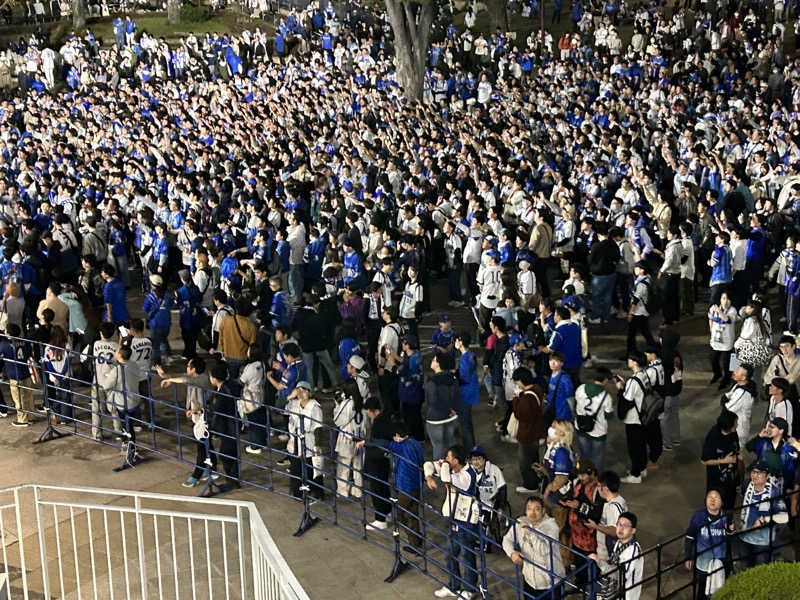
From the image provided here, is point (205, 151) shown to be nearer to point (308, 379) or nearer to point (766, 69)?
point (308, 379)

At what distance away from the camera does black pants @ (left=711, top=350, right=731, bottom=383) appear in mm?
13359

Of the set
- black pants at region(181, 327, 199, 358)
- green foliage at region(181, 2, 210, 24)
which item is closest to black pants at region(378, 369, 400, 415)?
black pants at region(181, 327, 199, 358)

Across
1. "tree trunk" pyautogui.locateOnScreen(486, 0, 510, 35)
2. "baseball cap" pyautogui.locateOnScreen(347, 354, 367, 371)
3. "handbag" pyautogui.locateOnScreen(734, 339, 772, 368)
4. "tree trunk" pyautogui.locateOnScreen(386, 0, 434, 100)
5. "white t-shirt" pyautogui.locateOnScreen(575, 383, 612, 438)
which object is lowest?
"white t-shirt" pyautogui.locateOnScreen(575, 383, 612, 438)

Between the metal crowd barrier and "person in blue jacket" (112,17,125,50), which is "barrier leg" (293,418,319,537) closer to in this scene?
the metal crowd barrier

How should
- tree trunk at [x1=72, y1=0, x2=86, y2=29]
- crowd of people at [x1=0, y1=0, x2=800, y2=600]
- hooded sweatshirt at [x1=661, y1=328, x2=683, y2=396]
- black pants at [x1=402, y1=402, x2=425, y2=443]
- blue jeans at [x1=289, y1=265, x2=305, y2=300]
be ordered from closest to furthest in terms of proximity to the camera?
1. crowd of people at [x1=0, y1=0, x2=800, y2=600]
2. hooded sweatshirt at [x1=661, y1=328, x2=683, y2=396]
3. black pants at [x1=402, y1=402, x2=425, y2=443]
4. blue jeans at [x1=289, y1=265, x2=305, y2=300]
5. tree trunk at [x1=72, y1=0, x2=86, y2=29]

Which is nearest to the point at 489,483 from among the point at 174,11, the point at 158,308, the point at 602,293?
the point at 158,308

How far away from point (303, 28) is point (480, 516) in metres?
30.7

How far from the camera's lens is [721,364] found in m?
13.7

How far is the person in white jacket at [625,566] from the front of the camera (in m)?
8.45

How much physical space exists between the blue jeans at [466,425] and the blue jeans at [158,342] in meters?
4.96

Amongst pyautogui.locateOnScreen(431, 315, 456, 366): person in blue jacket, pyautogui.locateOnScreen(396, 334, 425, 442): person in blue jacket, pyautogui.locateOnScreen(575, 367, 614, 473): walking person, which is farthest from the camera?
pyautogui.locateOnScreen(431, 315, 456, 366): person in blue jacket

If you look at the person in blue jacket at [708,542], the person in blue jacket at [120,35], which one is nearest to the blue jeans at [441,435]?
the person in blue jacket at [708,542]

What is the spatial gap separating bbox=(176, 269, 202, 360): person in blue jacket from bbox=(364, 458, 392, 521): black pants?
5.05 m

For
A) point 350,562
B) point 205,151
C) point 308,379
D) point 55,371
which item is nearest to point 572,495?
point 350,562
